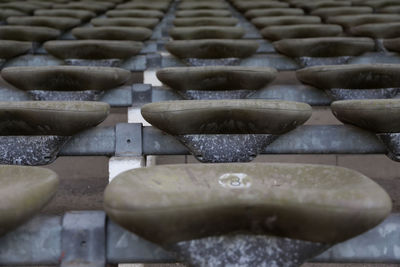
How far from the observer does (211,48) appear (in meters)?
1.06

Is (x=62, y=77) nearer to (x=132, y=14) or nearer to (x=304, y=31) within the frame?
(x=304, y=31)

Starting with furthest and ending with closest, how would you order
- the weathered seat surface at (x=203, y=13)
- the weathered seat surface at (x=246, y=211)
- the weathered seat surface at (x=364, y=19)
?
the weathered seat surface at (x=203, y=13) < the weathered seat surface at (x=364, y=19) < the weathered seat surface at (x=246, y=211)

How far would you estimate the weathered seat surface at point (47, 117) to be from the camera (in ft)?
2.02

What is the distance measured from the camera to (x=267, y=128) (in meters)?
0.63

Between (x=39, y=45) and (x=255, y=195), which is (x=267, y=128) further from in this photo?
(x=39, y=45)

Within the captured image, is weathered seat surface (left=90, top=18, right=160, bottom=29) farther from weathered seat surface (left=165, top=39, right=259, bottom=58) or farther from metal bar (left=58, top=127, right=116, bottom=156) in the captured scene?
metal bar (left=58, top=127, right=116, bottom=156)

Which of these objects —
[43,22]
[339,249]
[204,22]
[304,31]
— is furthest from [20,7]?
[339,249]

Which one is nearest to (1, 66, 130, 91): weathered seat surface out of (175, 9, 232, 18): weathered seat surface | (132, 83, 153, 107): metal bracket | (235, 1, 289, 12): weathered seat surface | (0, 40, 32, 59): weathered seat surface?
(132, 83, 153, 107): metal bracket

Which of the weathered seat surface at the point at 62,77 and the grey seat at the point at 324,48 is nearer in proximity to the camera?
the weathered seat surface at the point at 62,77

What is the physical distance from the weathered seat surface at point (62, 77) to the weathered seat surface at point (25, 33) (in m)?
0.48

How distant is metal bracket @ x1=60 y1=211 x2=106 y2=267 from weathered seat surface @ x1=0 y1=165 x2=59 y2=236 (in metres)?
0.05

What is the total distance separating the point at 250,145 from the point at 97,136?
0.22 metres

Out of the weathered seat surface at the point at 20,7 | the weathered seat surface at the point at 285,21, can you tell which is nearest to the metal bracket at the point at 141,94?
the weathered seat surface at the point at 285,21

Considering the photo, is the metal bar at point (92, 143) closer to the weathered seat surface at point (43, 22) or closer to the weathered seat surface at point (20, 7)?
the weathered seat surface at point (43, 22)
